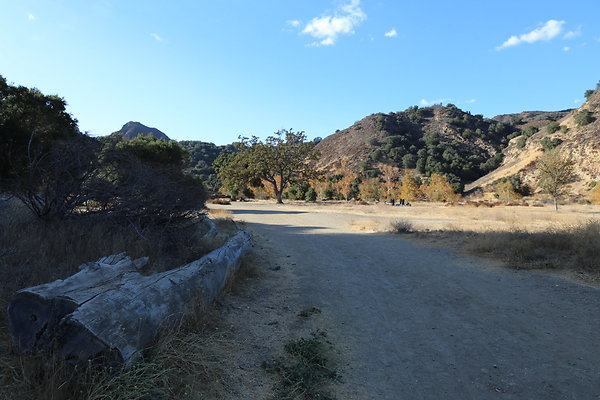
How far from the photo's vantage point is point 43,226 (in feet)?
18.4

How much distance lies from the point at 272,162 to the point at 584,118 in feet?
175

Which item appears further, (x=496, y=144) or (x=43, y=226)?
(x=496, y=144)

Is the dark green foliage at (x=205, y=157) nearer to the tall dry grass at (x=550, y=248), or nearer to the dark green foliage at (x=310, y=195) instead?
the dark green foliage at (x=310, y=195)

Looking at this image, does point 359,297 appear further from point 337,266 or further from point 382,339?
point 337,266

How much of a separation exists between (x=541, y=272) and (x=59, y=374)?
8012 mm

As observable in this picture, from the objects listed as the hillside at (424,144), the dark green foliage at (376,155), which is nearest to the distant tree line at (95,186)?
the hillside at (424,144)

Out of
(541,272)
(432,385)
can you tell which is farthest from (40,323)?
(541,272)

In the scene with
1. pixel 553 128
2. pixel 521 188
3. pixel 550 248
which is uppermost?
pixel 553 128

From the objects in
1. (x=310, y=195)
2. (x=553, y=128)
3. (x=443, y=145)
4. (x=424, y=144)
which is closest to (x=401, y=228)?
(x=310, y=195)

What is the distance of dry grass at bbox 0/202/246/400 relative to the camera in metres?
2.29

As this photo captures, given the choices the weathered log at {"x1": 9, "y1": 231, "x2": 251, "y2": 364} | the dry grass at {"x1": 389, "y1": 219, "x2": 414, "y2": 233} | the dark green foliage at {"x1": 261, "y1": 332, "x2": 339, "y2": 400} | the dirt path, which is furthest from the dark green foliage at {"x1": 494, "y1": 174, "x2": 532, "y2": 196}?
the weathered log at {"x1": 9, "y1": 231, "x2": 251, "y2": 364}

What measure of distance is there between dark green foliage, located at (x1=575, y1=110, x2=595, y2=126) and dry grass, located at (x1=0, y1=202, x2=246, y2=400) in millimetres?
73272

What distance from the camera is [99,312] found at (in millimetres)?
2645

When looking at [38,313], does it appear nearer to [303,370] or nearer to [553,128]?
[303,370]
